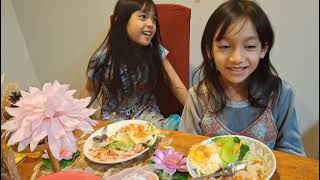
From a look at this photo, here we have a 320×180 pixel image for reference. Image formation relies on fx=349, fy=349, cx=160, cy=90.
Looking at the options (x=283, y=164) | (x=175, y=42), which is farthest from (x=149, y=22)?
(x=283, y=164)

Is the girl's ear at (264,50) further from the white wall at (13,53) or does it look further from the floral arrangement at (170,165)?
the white wall at (13,53)

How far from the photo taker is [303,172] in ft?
2.59

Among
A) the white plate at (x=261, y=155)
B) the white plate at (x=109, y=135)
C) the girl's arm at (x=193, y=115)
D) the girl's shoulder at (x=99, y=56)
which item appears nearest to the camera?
the white plate at (x=261, y=155)

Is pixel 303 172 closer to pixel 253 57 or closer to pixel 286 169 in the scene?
pixel 286 169

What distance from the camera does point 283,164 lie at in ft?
2.71

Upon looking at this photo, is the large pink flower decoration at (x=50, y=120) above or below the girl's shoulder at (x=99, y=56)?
above

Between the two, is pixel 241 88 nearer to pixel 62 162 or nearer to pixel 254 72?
pixel 254 72

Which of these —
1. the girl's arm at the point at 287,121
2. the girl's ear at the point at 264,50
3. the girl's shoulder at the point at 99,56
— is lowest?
the girl's arm at the point at 287,121

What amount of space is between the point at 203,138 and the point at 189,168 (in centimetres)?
15

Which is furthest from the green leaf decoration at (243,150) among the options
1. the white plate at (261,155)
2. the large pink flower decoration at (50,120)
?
the large pink flower decoration at (50,120)

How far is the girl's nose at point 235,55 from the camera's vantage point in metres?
1.00

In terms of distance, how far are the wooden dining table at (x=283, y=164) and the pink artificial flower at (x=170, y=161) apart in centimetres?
4

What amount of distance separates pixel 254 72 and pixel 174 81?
46 cm

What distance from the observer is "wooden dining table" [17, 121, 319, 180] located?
0.78 metres
